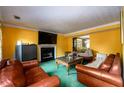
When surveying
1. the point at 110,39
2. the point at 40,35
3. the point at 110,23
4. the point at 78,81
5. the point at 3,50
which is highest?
the point at 110,23

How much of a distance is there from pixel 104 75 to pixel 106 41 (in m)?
2.99

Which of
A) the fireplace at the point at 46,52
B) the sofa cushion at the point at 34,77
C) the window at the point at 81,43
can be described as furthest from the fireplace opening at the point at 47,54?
the sofa cushion at the point at 34,77

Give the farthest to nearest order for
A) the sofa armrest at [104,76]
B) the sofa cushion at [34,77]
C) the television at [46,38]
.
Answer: the television at [46,38], the sofa cushion at [34,77], the sofa armrest at [104,76]

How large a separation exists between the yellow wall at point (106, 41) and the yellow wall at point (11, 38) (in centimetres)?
330

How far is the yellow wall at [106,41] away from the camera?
3.85 m

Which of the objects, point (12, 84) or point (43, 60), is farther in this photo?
point (43, 60)

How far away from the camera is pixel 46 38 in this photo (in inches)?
208

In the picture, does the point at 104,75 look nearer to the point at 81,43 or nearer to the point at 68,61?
the point at 68,61

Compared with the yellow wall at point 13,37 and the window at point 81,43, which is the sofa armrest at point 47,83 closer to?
the yellow wall at point 13,37

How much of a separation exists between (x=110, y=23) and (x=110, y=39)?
2.50ft

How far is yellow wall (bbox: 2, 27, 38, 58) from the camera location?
373cm
